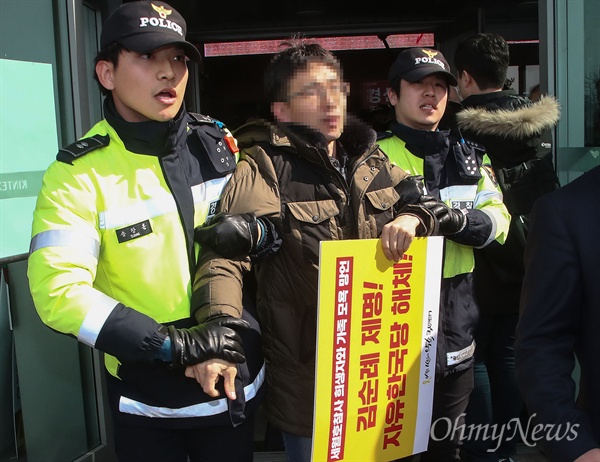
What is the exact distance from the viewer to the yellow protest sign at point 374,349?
5.52 ft

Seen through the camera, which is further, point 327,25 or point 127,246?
point 327,25

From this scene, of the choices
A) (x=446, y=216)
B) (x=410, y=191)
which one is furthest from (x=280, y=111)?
(x=446, y=216)

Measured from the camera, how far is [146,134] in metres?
1.65

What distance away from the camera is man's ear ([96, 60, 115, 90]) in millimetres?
1676

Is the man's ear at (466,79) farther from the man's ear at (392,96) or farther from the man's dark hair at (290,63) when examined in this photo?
the man's dark hair at (290,63)

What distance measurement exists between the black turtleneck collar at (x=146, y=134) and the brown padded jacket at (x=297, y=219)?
8.1 inches

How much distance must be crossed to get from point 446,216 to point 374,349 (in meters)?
Result: 0.52

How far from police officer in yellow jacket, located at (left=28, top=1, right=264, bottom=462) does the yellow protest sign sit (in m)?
0.21

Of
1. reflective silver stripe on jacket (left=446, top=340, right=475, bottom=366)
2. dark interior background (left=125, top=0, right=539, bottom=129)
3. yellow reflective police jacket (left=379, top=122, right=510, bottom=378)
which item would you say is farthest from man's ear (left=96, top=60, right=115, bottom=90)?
dark interior background (left=125, top=0, right=539, bottom=129)

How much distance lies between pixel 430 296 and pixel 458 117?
40.1 inches

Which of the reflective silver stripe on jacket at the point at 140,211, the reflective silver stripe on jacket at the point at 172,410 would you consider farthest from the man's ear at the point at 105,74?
the reflective silver stripe on jacket at the point at 172,410

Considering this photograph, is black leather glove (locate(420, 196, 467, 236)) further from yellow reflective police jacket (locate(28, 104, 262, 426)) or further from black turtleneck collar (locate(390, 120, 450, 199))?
yellow reflective police jacket (locate(28, 104, 262, 426))

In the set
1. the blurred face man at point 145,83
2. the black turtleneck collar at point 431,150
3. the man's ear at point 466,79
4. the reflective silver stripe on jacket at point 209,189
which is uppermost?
the man's ear at point 466,79

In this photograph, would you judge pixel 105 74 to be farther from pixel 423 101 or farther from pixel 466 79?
pixel 466 79
